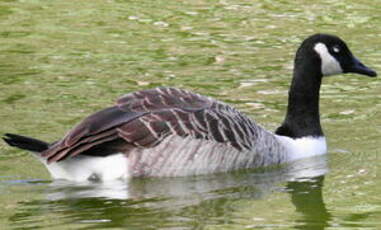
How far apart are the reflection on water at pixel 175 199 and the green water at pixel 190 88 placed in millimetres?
20

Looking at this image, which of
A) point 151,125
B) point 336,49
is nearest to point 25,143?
point 151,125

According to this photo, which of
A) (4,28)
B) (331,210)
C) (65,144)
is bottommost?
(331,210)

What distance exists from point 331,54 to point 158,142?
8.83 ft

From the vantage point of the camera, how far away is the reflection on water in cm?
988

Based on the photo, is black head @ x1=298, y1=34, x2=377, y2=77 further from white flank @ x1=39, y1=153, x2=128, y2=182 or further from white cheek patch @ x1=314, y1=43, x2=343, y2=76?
white flank @ x1=39, y1=153, x2=128, y2=182

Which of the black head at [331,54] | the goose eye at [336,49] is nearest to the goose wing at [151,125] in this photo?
the black head at [331,54]

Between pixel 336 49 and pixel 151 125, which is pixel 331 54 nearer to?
pixel 336 49

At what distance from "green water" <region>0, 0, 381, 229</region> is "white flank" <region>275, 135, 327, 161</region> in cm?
11

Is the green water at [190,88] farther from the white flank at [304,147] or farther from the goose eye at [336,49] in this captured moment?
the goose eye at [336,49]

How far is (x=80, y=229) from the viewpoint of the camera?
9.51 meters

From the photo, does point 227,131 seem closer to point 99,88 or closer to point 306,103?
point 306,103

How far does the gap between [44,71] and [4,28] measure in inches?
128

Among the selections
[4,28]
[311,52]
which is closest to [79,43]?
[4,28]

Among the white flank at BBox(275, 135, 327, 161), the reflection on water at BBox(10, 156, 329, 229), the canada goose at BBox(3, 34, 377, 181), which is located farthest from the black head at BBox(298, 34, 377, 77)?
the reflection on water at BBox(10, 156, 329, 229)
